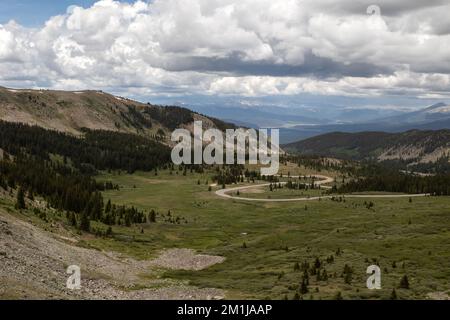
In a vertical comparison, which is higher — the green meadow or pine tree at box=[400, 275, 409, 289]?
pine tree at box=[400, 275, 409, 289]

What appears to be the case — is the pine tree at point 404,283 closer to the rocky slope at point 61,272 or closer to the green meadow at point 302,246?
the green meadow at point 302,246

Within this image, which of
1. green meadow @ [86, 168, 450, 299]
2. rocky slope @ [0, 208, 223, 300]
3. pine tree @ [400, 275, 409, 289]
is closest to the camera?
Result: rocky slope @ [0, 208, 223, 300]

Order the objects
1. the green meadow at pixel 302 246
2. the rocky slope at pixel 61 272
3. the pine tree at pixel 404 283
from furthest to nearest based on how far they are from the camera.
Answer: the green meadow at pixel 302 246
the pine tree at pixel 404 283
the rocky slope at pixel 61 272

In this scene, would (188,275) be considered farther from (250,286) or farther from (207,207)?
(207,207)

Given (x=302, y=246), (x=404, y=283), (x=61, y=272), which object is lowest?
(x=302, y=246)

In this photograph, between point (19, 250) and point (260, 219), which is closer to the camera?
point (19, 250)

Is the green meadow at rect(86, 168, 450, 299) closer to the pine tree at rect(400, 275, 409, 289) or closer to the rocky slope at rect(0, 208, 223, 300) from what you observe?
the pine tree at rect(400, 275, 409, 289)

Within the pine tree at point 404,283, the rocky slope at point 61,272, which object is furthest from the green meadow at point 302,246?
the rocky slope at point 61,272

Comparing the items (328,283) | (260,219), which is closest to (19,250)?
(328,283)

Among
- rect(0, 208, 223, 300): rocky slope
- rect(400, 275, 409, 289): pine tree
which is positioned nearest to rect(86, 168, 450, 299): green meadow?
rect(400, 275, 409, 289): pine tree

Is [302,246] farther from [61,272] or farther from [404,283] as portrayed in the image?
[61,272]

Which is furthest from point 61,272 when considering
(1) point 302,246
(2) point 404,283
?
(1) point 302,246
